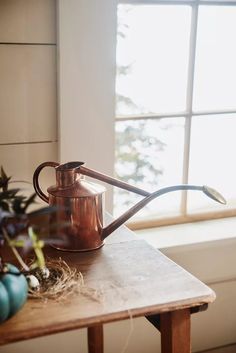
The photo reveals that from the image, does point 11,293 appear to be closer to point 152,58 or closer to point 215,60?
point 152,58

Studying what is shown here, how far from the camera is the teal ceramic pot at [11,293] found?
772 mm

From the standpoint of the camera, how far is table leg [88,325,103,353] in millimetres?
1271

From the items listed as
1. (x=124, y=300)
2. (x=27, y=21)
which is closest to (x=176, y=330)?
(x=124, y=300)

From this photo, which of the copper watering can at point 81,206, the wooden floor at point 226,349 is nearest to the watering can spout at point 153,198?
the copper watering can at point 81,206

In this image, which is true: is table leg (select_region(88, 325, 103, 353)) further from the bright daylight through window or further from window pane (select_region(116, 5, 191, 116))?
window pane (select_region(116, 5, 191, 116))

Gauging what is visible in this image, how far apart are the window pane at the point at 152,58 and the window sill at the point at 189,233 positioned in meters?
0.34

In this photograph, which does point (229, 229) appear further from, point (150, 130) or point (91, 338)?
point (91, 338)

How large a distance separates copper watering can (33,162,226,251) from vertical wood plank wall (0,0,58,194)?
0.89 feet

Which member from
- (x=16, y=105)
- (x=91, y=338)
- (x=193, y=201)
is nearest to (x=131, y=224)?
(x=193, y=201)

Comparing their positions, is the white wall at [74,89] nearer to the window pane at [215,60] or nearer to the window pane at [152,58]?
the window pane at [152,58]

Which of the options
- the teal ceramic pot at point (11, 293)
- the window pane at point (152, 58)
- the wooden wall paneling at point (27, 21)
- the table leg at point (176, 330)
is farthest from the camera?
the window pane at point (152, 58)

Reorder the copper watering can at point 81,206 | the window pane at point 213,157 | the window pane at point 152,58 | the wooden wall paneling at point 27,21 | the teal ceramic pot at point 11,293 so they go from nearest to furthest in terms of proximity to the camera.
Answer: the teal ceramic pot at point 11,293 < the copper watering can at point 81,206 < the wooden wall paneling at point 27,21 < the window pane at point 152,58 < the window pane at point 213,157

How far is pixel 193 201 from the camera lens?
A: 1670mm

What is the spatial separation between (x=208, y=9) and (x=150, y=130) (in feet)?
1.20
